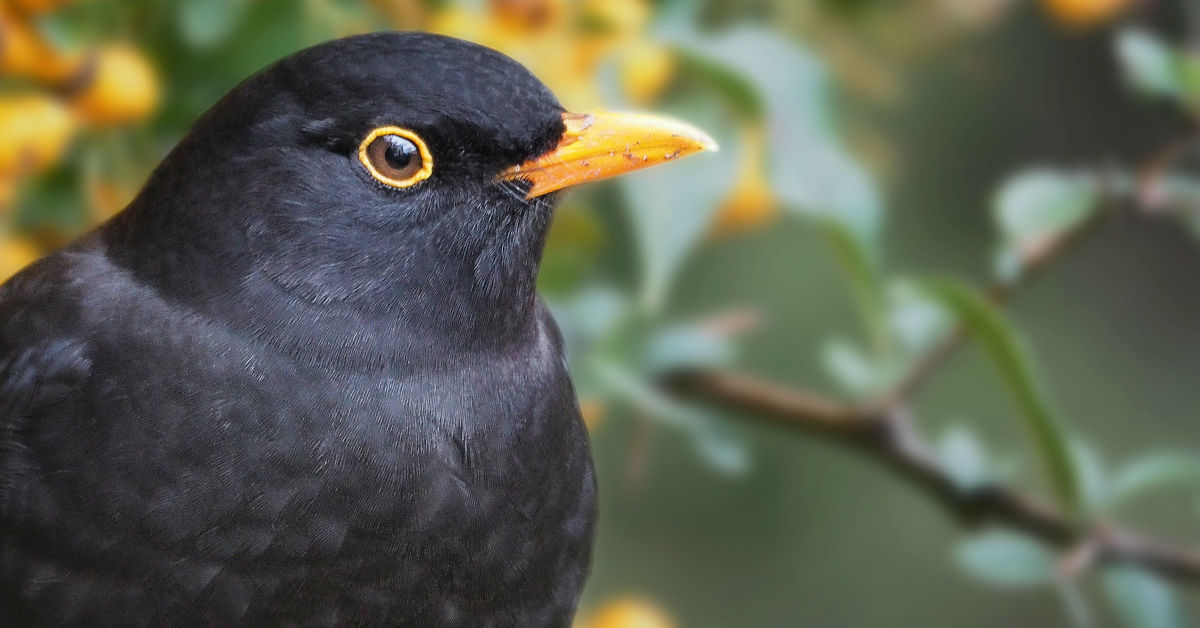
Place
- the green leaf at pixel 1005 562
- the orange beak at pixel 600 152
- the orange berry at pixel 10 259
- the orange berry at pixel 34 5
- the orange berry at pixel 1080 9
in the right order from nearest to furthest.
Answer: the orange beak at pixel 600 152 → the orange berry at pixel 34 5 → the orange berry at pixel 10 259 → the green leaf at pixel 1005 562 → the orange berry at pixel 1080 9

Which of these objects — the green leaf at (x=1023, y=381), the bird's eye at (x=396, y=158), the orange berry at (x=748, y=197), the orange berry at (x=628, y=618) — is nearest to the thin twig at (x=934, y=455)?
the green leaf at (x=1023, y=381)

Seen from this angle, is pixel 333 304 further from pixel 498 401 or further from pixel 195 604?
pixel 195 604

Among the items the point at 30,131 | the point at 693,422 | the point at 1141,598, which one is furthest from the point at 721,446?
the point at 30,131

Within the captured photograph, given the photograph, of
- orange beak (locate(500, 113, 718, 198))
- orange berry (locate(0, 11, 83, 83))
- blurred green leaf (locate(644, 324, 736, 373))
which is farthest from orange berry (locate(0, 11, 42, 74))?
blurred green leaf (locate(644, 324, 736, 373))

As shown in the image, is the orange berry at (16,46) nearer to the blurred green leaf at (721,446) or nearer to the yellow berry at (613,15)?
the yellow berry at (613,15)

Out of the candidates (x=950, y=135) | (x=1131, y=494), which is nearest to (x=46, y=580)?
(x=1131, y=494)

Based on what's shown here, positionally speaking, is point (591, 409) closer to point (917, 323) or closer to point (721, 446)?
point (721, 446)
